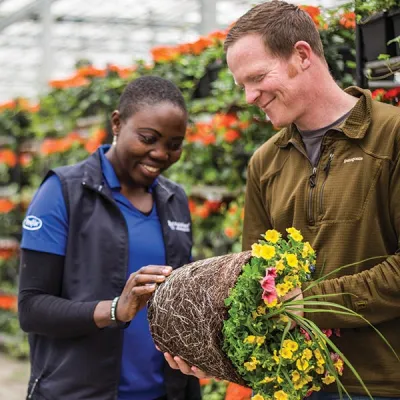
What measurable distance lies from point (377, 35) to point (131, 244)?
1055mm

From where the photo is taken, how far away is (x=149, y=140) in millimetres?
2244

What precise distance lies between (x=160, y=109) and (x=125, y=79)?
103 inches

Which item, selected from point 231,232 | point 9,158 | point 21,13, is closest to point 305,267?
point 231,232

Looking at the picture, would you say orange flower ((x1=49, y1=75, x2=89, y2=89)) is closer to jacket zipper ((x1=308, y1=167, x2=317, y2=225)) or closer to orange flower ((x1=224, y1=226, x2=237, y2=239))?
orange flower ((x1=224, y1=226, x2=237, y2=239))

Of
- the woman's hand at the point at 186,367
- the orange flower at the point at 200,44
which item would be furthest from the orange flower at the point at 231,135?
the woman's hand at the point at 186,367

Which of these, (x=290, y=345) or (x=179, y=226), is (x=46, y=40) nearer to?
(x=179, y=226)

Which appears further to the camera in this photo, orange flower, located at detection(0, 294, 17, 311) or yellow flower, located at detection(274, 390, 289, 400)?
orange flower, located at detection(0, 294, 17, 311)

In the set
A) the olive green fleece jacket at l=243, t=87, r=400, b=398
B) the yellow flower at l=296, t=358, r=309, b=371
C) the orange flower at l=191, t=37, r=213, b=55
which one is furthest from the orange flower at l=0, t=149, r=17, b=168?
the yellow flower at l=296, t=358, r=309, b=371

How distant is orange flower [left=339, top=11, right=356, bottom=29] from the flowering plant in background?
4.90 ft

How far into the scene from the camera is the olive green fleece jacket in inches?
63.9

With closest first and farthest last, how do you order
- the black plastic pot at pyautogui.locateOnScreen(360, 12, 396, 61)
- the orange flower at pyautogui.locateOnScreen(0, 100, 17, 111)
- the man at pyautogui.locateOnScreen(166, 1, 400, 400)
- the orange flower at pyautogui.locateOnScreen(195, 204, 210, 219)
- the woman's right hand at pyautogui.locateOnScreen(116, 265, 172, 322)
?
the man at pyautogui.locateOnScreen(166, 1, 400, 400) → the woman's right hand at pyautogui.locateOnScreen(116, 265, 172, 322) → the black plastic pot at pyautogui.locateOnScreen(360, 12, 396, 61) → the orange flower at pyautogui.locateOnScreen(195, 204, 210, 219) → the orange flower at pyautogui.locateOnScreen(0, 100, 17, 111)

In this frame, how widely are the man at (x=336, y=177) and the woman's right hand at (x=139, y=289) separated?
0.19 metres

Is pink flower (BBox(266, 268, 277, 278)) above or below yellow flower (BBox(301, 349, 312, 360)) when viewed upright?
above

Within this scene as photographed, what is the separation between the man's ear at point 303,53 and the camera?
1.74m
